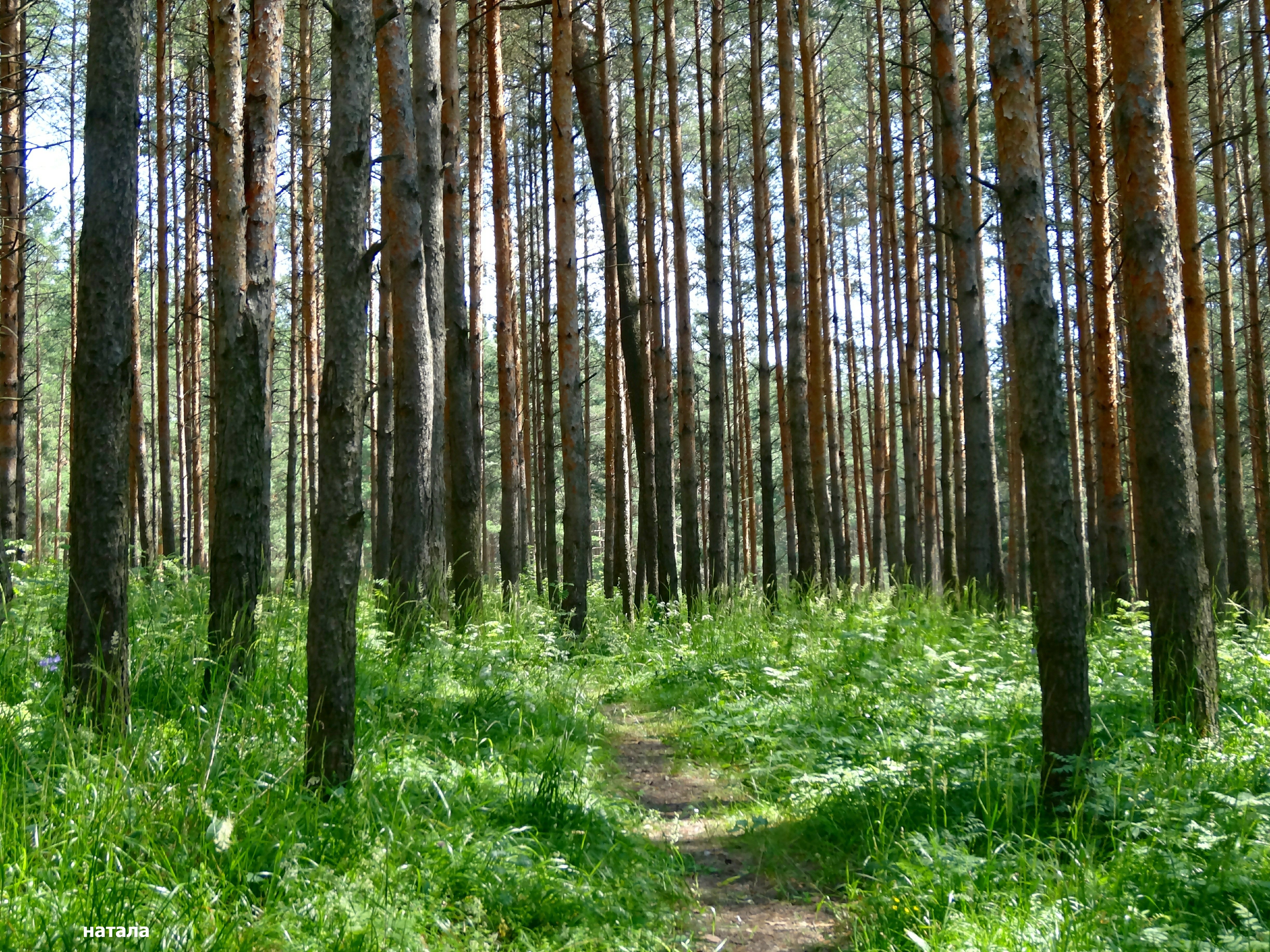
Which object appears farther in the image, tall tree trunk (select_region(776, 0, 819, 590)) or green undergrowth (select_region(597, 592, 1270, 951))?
tall tree trunk (select_region(776, 0, 819, 590))

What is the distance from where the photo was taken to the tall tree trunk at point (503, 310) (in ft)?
41.0

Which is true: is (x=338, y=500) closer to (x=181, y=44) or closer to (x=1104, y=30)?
(x=1104, y=30)

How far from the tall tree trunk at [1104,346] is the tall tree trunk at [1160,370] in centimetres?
595

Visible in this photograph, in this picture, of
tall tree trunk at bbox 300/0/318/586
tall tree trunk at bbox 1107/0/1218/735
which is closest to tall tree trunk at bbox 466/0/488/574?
tall tree trunk at bbox 300/0/318/586

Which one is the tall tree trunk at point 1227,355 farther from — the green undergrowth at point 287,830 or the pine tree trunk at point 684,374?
the green undergrowth at point 287,830

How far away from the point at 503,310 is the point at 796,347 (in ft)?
14.5

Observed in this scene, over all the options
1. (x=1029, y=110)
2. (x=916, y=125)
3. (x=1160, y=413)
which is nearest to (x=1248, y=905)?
(x=1160, y=413)

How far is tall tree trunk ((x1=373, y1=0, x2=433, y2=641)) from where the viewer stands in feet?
24.0

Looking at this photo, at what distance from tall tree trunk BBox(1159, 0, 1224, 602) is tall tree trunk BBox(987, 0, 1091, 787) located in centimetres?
729

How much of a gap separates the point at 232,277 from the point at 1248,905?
6882mm

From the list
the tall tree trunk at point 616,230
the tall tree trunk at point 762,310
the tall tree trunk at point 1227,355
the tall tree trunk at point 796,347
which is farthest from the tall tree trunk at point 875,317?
the tall tree trunk at point 616,230

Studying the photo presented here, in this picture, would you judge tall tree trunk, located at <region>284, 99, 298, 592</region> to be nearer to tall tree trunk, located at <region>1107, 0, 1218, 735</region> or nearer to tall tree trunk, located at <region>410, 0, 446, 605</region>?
tall tree trunk, located at <region>410, 0, 446, 605</region>

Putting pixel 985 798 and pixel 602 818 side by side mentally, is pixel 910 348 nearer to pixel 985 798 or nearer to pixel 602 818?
pixel 985 798

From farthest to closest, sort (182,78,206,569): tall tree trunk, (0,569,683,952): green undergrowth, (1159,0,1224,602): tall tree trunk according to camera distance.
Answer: (182,78,206,569): tall tree trunk
(1159,0,1224,602): tall tree trunk
(0,569,683,952): green undergrowth
